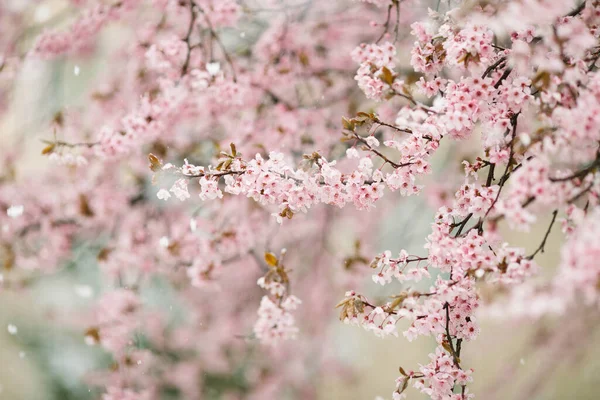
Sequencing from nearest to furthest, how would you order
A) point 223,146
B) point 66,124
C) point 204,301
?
1. point 223,146
2. point 66,124
3. point 204,301

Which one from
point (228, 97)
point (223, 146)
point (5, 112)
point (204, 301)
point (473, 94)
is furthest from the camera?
point (204, 301)

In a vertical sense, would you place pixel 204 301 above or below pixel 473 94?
above

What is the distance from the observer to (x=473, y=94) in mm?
977

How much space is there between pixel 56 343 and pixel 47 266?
29.4 inches

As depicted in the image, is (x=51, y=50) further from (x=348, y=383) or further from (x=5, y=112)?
(x=348, y=383)

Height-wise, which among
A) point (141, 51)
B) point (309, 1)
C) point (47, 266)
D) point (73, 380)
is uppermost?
point (309, 1)

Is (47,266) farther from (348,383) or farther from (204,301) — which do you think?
(348,383)

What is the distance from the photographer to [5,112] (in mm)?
2426

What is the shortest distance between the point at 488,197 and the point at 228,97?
0.82 metres

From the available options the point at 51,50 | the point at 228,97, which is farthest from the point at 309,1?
the point at 51,50

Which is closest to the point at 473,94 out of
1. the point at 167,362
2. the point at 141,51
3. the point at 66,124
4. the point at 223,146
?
the point at 223,146

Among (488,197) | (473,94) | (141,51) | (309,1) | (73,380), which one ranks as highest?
(309,1)

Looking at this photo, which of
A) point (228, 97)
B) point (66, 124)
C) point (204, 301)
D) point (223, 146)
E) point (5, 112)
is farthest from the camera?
point (204, 301)

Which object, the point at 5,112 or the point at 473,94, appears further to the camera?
the point at 5,112
